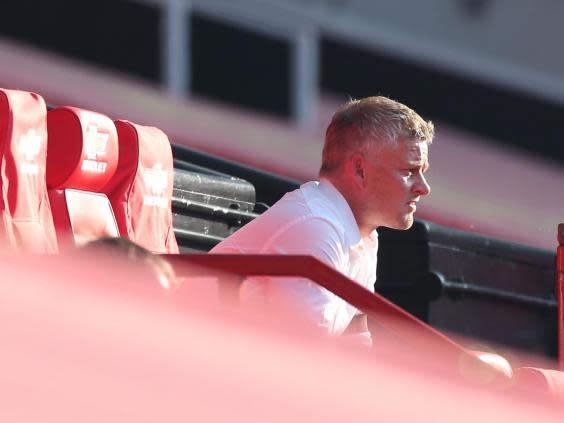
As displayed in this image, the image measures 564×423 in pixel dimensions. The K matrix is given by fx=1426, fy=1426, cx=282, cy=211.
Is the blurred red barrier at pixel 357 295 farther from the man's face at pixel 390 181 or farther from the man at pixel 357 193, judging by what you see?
the man's face at pixel 390 181

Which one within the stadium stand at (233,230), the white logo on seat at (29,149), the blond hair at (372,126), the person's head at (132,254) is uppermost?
the blond hair at (372,126)

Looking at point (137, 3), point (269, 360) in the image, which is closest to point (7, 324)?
point (269, 360)

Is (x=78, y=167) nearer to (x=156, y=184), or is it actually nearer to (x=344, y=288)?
(x=156, y=184)

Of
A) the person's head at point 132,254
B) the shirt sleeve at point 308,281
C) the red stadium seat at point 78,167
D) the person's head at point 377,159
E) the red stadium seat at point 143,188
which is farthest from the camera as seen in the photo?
the red stadium seat at point 143,188

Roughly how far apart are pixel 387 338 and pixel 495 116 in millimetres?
8046

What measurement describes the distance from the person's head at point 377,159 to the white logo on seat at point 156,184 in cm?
65

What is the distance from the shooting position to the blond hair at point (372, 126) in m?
3.04

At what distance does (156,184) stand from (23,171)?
0.58 m

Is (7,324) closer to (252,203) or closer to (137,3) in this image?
(252,203)

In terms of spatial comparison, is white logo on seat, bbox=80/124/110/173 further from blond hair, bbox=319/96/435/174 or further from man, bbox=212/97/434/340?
blond hair, bbox=319/96/435/174

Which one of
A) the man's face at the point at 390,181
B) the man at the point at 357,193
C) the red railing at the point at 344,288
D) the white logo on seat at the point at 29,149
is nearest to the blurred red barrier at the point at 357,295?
the red railing at the point at 344,288

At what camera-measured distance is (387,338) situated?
3.46 m

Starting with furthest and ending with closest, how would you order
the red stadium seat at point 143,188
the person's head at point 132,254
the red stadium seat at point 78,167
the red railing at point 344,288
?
the red stadium seat at point 143,188
the red stadium seat at point 78,167
the red railing at point 344,288
the person's head at point 132,254

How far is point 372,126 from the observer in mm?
3035
